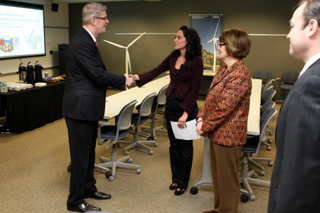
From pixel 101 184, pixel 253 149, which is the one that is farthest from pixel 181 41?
pixel 101 184

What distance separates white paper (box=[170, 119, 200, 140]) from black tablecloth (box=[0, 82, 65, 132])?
2.98 metres

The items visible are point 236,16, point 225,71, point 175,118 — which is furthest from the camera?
point 236,16

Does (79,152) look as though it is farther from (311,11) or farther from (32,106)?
(32,106)

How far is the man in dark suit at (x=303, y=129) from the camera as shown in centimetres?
93

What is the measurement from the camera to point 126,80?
8.65 ft

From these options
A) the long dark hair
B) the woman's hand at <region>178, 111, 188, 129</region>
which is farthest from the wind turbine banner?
the woman's hand at <region>178, 111, 188, 129</region>

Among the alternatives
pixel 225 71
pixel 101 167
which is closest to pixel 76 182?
pixel 101 167

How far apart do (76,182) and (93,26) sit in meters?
1.35

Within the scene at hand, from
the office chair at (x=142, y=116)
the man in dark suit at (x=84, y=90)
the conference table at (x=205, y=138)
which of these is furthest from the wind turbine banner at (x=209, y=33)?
the man in dark suit at (x=84, y=90)

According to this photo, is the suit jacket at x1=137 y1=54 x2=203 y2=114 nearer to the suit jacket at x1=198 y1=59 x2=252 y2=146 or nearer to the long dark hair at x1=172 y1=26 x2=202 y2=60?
the long dark hair at x1=172 y1=26 x2=202 y2=60

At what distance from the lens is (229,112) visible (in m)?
2.12

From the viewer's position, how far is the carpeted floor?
2.76m

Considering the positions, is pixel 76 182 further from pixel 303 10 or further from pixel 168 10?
pixel 168 10

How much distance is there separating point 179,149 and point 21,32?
597cm
